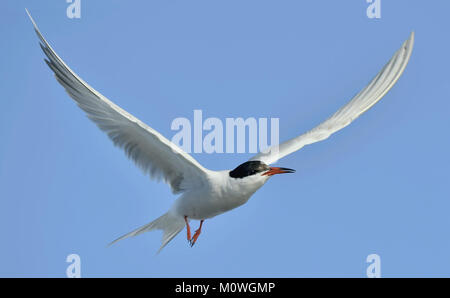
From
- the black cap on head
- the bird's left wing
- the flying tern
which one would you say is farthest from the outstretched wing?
the bird's left wing

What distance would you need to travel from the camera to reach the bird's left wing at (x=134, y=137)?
6.46 metres

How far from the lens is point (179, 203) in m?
7.11

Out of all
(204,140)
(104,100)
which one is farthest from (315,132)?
(104,100)

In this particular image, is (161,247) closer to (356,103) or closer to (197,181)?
(197,181)

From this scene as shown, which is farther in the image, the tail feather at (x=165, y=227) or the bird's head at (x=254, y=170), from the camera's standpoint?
the tail feather at (x=165, y=227)

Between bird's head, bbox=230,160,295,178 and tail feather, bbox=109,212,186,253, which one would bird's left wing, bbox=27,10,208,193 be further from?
tail feather, bbox=109,212,186,253

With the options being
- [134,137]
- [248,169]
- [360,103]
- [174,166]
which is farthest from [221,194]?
[360,103]

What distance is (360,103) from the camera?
8.26 metres

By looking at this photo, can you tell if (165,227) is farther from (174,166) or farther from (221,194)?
(221,194)

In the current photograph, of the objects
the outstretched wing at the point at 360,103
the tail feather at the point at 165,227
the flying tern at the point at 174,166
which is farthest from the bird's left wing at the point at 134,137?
the outstretched wing at the point at 360,103

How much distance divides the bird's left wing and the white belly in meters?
0.15

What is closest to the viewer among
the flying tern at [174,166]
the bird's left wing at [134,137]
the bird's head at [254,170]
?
the bird's left wing at [134,137]

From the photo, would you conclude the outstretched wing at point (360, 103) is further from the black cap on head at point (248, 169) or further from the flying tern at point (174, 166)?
the black cap on head at point (248, 169)

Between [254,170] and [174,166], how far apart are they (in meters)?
Answer: 0.91
